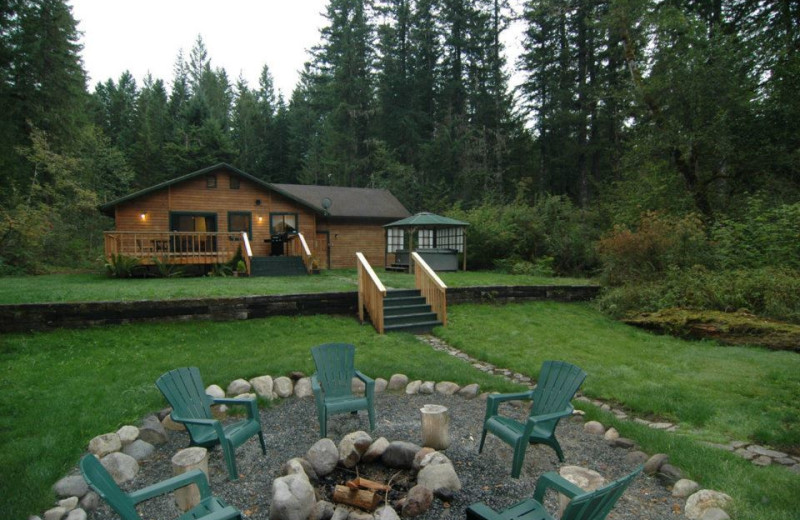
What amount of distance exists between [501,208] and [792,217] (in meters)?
9.84

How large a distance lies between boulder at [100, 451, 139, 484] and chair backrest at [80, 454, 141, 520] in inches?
54.1

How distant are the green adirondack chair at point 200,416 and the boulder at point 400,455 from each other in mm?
1152

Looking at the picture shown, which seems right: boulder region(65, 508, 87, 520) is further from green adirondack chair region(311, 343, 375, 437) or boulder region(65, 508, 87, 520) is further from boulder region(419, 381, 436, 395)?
boulder region(419, 381, 436, 395)

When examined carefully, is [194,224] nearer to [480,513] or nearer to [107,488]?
[107,488]

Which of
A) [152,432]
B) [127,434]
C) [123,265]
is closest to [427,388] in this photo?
[152,432]

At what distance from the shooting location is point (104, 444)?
3625 mm

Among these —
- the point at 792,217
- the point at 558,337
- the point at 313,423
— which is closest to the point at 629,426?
the point at 313,423

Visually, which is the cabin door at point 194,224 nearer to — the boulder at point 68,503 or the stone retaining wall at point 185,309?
the stone retaining wall at point 185,309

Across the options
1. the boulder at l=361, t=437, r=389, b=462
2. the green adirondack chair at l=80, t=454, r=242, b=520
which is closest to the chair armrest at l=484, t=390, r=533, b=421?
the boulder at l=361, t=437, r=389, b=462

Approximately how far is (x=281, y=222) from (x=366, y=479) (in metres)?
15.8

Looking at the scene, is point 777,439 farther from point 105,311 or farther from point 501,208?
point 501,208

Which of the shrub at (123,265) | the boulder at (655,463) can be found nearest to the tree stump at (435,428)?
the boulder at (655,463)

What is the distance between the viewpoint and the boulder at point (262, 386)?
16.4ft

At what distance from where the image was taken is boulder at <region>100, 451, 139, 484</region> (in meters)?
3.36
